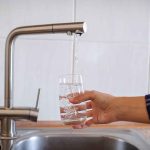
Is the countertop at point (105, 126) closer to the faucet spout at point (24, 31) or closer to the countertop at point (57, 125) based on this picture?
the countertop at point (57, 125)

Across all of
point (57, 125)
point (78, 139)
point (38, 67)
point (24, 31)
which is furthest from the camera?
point (38, 67)

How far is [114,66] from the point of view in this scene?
3.72 ft

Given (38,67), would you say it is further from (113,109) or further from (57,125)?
(113,109)

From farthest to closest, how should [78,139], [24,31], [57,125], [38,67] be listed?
[38,67], [57,125], [78,139], [24,31]

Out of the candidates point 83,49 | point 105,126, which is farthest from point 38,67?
point 105,126

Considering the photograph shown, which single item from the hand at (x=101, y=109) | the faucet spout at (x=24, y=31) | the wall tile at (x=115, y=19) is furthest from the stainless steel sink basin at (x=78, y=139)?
the wall tile at (x=115, y=19)

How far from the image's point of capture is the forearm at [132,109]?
832 mm

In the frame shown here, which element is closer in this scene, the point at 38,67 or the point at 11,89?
the point at 11,89

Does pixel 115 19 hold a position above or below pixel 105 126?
above

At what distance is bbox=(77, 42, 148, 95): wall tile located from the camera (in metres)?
1.13

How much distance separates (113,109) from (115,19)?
1.30 feet

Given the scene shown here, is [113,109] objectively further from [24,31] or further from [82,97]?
[24,31]

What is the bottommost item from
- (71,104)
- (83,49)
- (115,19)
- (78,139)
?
(78,139)

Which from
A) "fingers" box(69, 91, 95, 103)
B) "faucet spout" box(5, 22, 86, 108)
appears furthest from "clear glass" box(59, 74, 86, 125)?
"faucet spout" box(5, 22, 86, 108)
